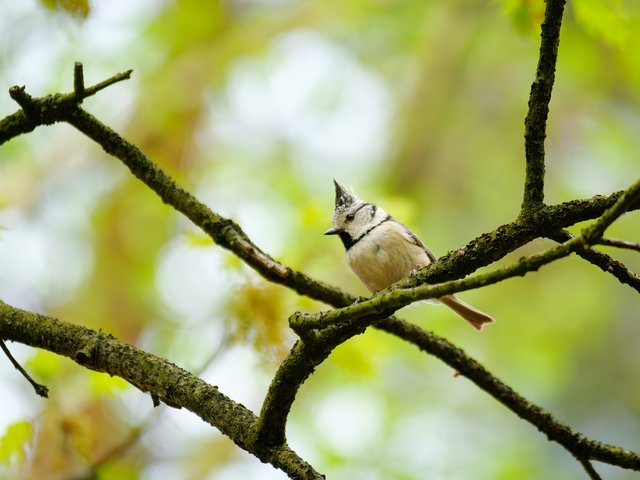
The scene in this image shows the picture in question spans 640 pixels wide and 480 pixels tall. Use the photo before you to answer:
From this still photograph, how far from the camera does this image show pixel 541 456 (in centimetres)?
827

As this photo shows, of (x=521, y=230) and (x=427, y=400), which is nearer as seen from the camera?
(x=521, y=230)

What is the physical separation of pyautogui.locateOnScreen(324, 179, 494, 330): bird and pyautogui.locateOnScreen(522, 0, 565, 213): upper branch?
182 centimetres

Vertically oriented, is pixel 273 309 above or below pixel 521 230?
above

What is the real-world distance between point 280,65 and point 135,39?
1.77 meters

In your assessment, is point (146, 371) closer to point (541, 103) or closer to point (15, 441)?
point (15, 441)

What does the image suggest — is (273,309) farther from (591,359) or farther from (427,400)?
(591,359)

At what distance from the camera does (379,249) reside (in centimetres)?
390

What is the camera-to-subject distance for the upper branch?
6.29ft

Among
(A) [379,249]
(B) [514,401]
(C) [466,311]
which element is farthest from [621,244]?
(C) [466,311]

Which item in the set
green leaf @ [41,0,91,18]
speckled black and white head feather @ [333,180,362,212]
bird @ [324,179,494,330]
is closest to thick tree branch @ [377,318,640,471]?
bird @ [324,179,494,330]

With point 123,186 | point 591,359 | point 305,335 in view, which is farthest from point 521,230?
point 591,359

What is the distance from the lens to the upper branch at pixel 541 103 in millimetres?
1918

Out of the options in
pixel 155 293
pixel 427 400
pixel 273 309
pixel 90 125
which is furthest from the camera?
pixel 427 400

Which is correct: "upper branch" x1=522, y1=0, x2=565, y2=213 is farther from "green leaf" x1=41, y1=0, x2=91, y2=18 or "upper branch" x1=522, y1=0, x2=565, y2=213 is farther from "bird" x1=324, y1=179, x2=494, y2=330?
"bird" x1=324, y1=179, x2=494, y2=330
